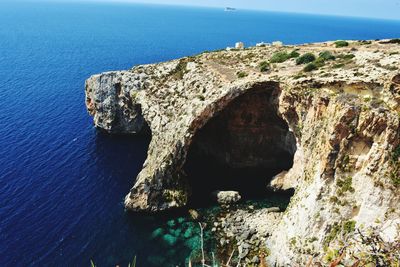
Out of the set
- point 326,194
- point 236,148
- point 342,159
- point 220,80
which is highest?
point 220,80

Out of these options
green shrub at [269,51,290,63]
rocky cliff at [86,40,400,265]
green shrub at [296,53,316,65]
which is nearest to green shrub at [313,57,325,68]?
rocky cliff at [86,40,400,265]

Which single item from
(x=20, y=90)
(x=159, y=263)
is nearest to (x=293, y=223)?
(x=159, y=263)

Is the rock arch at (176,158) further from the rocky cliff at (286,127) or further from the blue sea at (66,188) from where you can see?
the blue sea at (66,188)

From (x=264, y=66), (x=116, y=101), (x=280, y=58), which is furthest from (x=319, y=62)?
(x=116, y=101)

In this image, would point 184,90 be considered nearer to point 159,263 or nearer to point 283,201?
point 283,201

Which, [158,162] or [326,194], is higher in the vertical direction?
[326,194]

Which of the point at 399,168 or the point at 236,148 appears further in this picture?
the point at 236,148
